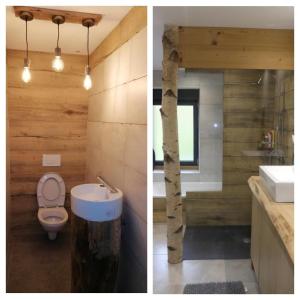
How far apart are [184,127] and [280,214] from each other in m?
0.61

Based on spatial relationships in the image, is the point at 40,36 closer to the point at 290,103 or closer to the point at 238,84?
the point at 238,84

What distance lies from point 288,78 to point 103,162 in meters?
1.19

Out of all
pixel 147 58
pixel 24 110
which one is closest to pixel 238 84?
pixel 147 58

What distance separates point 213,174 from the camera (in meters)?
1.88

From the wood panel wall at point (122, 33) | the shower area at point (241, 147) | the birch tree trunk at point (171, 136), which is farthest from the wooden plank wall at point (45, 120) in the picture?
the shower area at point (241, 147)

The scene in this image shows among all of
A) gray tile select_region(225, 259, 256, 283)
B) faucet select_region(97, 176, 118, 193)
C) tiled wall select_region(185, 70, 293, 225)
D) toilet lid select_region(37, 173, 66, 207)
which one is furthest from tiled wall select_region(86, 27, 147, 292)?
gray tile select_region(225, 259, 256, 283)

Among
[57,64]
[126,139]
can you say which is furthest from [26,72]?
[126,139]

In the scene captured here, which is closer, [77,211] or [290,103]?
[290,103]

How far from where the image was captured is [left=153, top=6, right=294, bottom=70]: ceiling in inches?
55.2

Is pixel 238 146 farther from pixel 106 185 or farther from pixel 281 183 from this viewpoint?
pixel 106 185

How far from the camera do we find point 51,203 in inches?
96.1

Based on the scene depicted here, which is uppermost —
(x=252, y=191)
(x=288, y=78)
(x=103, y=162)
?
(x=288, y=78)

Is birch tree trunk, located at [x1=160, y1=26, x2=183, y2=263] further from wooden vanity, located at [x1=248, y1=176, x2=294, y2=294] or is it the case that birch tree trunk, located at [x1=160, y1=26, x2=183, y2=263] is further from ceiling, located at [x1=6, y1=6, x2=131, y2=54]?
wooden vanity, located at [x1=248, y1=176, x2=294, y2=294]

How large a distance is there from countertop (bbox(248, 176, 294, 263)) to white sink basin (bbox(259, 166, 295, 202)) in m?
0.03
